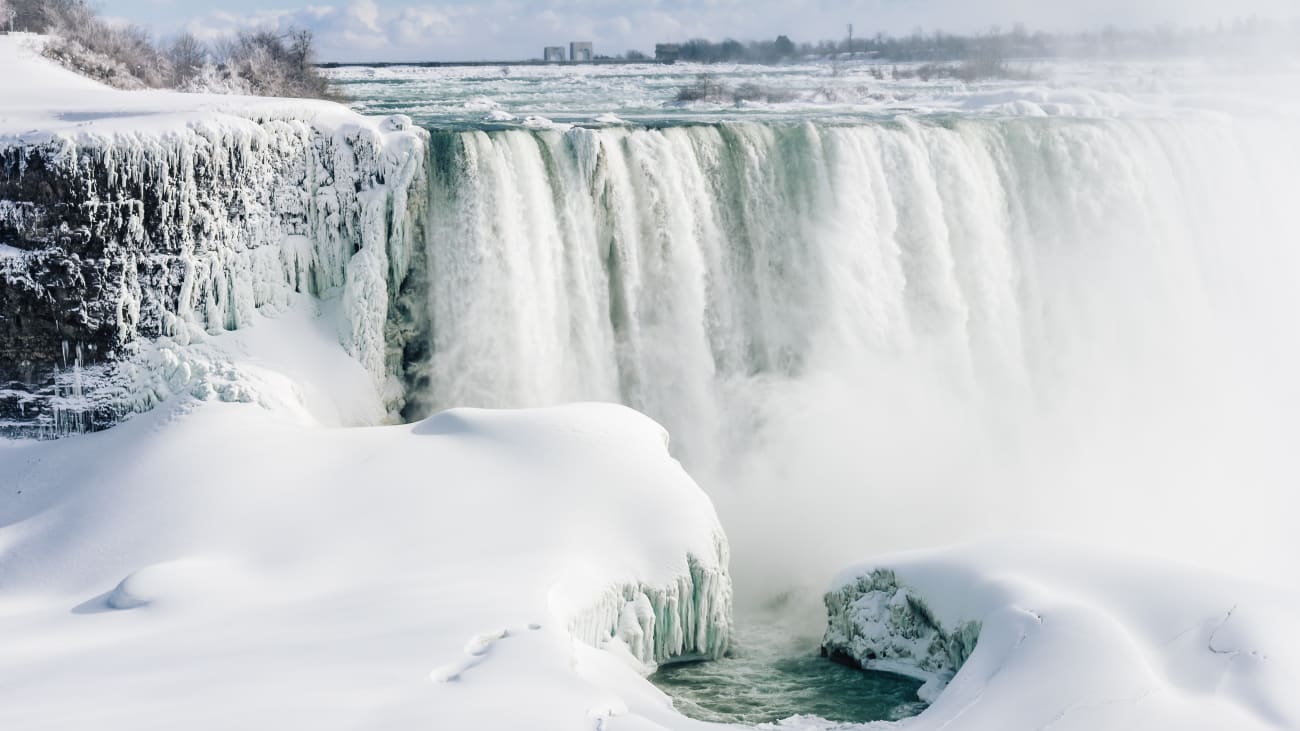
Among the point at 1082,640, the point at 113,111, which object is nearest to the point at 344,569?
the point at 1082,640

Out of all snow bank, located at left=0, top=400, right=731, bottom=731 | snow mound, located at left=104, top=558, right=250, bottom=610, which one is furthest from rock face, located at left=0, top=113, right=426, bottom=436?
snow mound, located at left=104, top=558, right=250, bottom=610

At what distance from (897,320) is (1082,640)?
34.1 feet

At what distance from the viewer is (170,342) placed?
1388 centimetres

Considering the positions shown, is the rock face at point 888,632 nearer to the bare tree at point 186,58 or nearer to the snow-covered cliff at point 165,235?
the snow-covered cliff at point 165,235

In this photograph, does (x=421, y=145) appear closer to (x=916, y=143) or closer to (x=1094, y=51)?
(x=916, y=143)

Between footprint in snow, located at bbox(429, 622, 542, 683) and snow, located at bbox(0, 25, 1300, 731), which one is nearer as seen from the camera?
snow, located at bbox(0, 25, 1300, 731)

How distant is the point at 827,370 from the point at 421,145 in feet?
22.9

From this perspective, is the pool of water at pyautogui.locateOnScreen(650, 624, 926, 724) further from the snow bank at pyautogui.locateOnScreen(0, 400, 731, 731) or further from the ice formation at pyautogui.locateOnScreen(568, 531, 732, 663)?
the snow bank at pyautogui.locateOnScreen(0, 400, 731, 731)

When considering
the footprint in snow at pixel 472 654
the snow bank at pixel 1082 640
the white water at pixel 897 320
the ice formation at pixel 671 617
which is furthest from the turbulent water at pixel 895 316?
the footprint in snow at pixel 472 654

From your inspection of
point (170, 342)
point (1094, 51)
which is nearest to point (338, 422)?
point (170, 342)

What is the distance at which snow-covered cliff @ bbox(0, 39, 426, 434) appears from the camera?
13.4 meters

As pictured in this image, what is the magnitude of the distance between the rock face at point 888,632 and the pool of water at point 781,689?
0.16 meters

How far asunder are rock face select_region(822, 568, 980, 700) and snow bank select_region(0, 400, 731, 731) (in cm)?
120

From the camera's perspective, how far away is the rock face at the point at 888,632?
37.3ft
